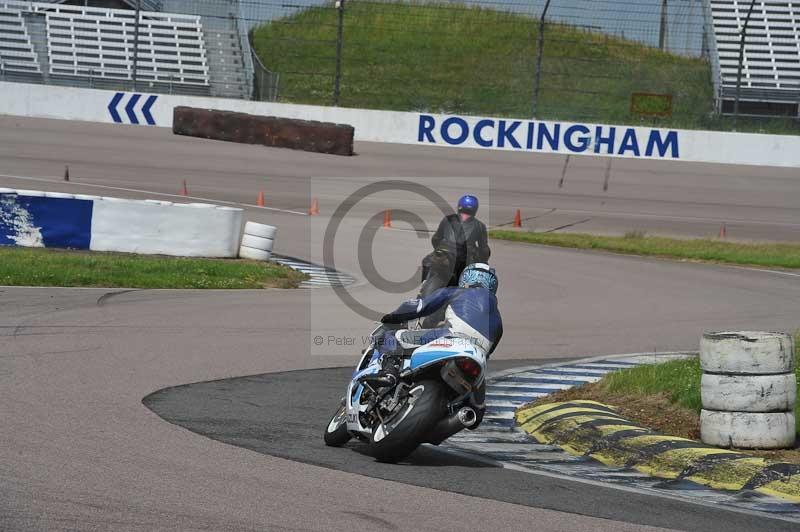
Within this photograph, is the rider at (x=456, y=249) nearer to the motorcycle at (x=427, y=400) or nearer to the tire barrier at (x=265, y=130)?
the motorcycle at (x=427, y=400)

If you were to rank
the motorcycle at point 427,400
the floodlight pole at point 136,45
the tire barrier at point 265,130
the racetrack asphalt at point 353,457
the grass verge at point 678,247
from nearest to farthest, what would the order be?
the racetrack asphalt at point 353,457 < the motorcycle at point 427,400 < the grass verge at point 678,247 < the tire barrier at point 265,130 < the floodlight pole at point 136,45

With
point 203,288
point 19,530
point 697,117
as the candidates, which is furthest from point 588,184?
point 19,530

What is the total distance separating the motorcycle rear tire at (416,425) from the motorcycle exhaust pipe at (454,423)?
6cm

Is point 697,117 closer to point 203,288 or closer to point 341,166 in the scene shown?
point 341,166

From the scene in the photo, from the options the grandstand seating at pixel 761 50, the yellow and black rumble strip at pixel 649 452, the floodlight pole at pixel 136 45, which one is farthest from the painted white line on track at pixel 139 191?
the yellow and black rumble strip at pixel 649 452

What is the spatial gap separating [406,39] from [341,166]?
908 cm

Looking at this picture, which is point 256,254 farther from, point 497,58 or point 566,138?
point 497,58

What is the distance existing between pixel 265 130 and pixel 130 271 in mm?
16246

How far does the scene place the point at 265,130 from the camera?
32438 millimetres

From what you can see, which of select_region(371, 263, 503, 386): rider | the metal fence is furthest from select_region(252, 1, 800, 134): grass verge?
select_region(371, 263, 503, 386): rider

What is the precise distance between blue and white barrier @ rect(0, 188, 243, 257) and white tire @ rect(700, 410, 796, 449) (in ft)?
39.6

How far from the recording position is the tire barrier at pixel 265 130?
32.2 metres

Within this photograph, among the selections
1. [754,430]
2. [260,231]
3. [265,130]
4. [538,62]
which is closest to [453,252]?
[754,430]

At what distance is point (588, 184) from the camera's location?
31594mm
